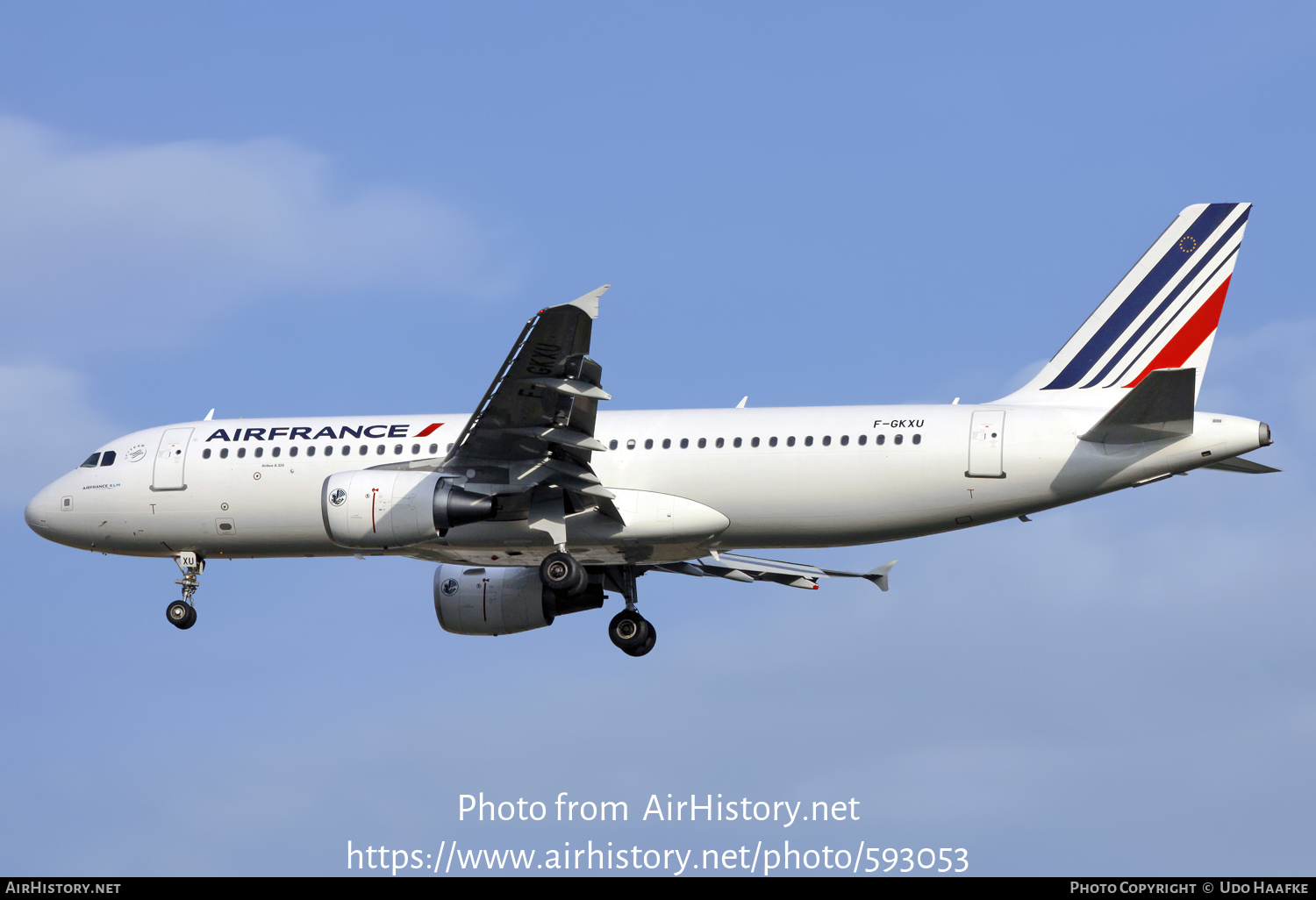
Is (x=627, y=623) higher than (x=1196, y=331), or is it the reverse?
(x=1196, y=331)

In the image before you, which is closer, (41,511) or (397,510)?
(397,510)

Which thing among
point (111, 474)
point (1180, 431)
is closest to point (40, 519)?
point (111, 474)

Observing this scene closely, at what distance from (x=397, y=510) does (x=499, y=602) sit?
18.6 ft

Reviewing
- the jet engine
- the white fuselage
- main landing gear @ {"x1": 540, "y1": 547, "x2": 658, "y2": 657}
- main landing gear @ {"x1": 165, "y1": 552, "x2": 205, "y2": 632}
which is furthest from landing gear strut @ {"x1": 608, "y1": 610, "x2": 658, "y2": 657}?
main landing gear @ {"x1": 165, "y1": 552, "x2": 205, "y2": 632}

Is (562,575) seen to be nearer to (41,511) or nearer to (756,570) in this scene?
(756,570)

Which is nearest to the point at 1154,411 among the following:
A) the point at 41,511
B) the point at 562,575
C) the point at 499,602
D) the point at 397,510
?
the point at 562,575

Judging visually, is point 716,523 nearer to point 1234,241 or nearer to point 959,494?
point 959,494

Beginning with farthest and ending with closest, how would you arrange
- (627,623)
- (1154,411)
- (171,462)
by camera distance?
1. (627,623)
2. (171,462)
3. (1154,411)

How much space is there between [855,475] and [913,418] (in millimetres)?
1406

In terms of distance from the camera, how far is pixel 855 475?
28.1 meters

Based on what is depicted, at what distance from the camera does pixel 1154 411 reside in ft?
86.7

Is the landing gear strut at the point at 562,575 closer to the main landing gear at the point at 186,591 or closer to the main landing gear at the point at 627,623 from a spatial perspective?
the main landing gear at the point at 627,623

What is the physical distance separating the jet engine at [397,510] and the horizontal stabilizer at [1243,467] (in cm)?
1213

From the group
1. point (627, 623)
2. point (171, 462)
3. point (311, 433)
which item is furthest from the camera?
point (627, 623)
